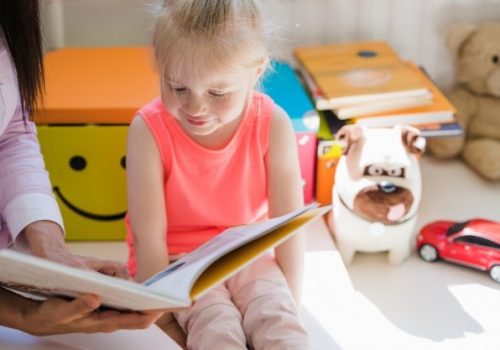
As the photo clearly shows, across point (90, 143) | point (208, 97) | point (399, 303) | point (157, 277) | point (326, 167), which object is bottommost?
point (399, 303)

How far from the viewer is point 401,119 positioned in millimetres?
1472

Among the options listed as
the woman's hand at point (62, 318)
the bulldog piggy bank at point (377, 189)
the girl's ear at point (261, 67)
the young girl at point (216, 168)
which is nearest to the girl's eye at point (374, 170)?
the bulldog piggy bank at point (377, 189)

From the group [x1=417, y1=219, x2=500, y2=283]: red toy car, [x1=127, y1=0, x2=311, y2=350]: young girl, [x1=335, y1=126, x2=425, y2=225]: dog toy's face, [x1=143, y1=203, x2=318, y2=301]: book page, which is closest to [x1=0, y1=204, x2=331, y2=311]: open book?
[x1=143, y1=203, x2=318, y2=301]: book page

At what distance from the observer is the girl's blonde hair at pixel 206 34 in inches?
36.0

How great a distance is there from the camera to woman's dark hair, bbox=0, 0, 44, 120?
35.1 inches

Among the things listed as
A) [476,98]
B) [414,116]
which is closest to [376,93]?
[414,116]

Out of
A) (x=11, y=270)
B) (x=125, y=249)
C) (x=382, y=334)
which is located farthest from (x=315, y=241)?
(x=11, y=270)

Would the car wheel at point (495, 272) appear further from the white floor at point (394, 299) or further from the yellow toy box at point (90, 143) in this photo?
the yellow toy box at point (90, 143)

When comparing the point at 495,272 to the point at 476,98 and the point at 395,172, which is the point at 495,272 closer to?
the point at 395,172

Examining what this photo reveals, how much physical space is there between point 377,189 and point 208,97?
1.54ft

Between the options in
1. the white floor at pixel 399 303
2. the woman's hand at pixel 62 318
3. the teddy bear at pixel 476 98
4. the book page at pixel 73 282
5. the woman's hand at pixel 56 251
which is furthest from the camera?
the teddy bear at pixel 476 98

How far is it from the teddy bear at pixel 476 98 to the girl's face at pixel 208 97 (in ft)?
2.60

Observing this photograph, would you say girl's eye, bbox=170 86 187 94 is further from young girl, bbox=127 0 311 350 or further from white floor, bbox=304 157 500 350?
white floor, bbox=304 157 500 350

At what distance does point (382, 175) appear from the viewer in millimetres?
1317
